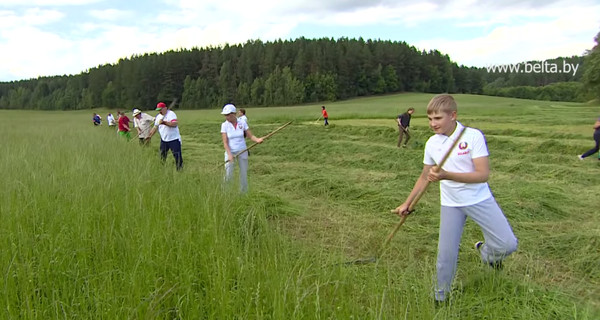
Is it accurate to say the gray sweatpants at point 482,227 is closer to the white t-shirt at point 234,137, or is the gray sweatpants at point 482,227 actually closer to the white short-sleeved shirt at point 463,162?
the white short-sleeved shirt at point 463,162

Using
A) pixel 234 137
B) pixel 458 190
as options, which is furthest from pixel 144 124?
pixel 458 190

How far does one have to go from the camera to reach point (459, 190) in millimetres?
2873

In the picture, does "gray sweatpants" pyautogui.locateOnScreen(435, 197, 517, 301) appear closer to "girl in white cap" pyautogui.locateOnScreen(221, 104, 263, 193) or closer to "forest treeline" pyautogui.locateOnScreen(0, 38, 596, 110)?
"girl in white cap" pyautogui.locateOnScreen(221, 104, 263, 193)

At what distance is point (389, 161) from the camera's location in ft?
32.6

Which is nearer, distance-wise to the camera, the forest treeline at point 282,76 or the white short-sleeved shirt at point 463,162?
the white short-sleeved shirt at point 463,162

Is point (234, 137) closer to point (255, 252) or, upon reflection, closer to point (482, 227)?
point (255, 252)

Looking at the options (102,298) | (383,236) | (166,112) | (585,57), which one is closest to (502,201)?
(383,236)

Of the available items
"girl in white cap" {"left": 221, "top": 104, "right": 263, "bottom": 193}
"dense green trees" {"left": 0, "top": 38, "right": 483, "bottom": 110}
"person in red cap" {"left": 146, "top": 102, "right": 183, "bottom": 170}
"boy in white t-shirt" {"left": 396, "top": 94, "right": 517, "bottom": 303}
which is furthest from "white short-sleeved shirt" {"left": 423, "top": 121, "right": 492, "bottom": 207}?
"dense green trees" {"left": 0, "top": 38, "right": 483, "bottom": 110}

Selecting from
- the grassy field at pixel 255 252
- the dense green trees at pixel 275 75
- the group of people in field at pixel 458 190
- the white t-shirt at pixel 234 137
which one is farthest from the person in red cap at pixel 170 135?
the dense green trees at pixel 275 75

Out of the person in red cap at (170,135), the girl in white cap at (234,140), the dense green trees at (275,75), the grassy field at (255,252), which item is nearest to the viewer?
the grassy field at (255,252)

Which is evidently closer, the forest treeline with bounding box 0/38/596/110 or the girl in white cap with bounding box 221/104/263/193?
the girl in white cap with bounding box 221/104/263/193

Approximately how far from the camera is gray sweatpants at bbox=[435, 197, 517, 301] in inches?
113

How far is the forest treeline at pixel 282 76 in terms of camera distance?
71125 millimetres

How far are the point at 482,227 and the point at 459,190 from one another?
34 cm
